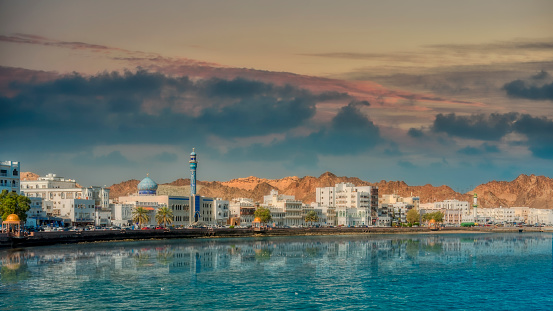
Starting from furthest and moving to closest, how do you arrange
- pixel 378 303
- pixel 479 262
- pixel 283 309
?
pixel 479 262, pixel 378 303, pixel 283 309

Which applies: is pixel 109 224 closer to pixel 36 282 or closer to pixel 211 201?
pixel 211 201

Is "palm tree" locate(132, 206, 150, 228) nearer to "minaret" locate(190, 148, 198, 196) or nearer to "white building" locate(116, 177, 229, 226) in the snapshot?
"white building" locate(116, 177, 229, 226)

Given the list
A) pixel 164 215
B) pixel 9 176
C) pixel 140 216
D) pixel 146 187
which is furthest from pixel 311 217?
pixel 9 176

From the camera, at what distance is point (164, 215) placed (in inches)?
5645

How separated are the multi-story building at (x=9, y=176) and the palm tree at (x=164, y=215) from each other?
34.9 meters

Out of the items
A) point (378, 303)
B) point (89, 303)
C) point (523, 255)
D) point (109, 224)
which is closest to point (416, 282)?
point (378, 303)

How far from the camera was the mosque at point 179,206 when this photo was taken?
145 m

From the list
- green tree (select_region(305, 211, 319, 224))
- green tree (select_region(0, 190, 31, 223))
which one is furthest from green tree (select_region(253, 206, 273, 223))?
green tree (select_region(0, 190, 31, 223))

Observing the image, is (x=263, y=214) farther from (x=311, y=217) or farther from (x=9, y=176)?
(x=9, y=176)

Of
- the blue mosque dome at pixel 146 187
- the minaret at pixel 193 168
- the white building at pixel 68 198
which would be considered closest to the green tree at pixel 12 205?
the white building at pixel 68 198

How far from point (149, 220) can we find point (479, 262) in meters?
85.4

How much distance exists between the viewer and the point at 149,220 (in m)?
145

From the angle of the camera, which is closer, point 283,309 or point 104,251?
point 283,309

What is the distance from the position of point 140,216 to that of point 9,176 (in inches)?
1215
